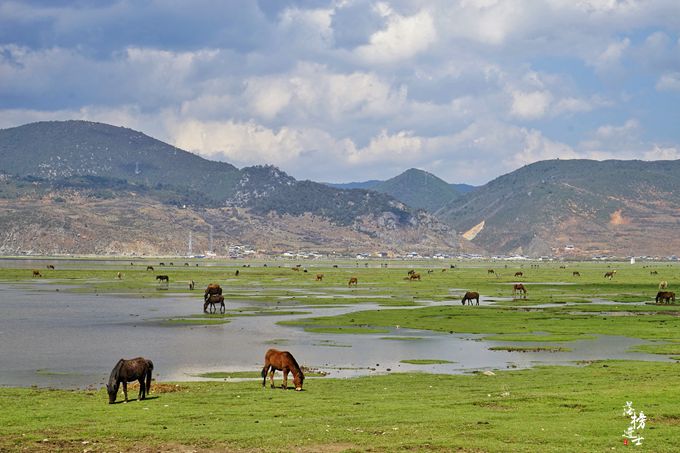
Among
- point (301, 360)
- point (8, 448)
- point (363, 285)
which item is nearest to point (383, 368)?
point (301, 360)

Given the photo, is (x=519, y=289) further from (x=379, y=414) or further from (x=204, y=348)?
(x=379, y=414)

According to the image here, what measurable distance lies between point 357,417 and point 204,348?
2163 cm

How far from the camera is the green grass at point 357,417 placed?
2000cm

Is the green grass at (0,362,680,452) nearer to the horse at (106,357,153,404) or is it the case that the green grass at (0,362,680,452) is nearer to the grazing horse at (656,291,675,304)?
the horse at (106,357,153,404)

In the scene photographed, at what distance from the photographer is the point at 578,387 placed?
28781 millimetres

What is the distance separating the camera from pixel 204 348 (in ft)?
143

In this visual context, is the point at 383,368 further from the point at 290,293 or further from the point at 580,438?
the point at 290,293

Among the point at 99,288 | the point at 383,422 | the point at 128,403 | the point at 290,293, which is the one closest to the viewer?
the point at 383,422

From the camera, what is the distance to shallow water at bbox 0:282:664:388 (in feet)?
117

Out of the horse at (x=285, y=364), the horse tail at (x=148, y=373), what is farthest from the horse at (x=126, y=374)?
the horse at (x=285, y=364)

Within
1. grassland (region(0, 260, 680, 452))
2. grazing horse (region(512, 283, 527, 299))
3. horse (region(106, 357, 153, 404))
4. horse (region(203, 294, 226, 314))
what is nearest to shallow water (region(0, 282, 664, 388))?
horse (region(203, 294, 226, 314))

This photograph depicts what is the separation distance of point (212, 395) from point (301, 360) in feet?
37.4

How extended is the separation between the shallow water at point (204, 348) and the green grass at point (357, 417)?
5.16m

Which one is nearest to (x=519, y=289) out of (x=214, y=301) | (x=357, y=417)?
(x=214, y=301)
